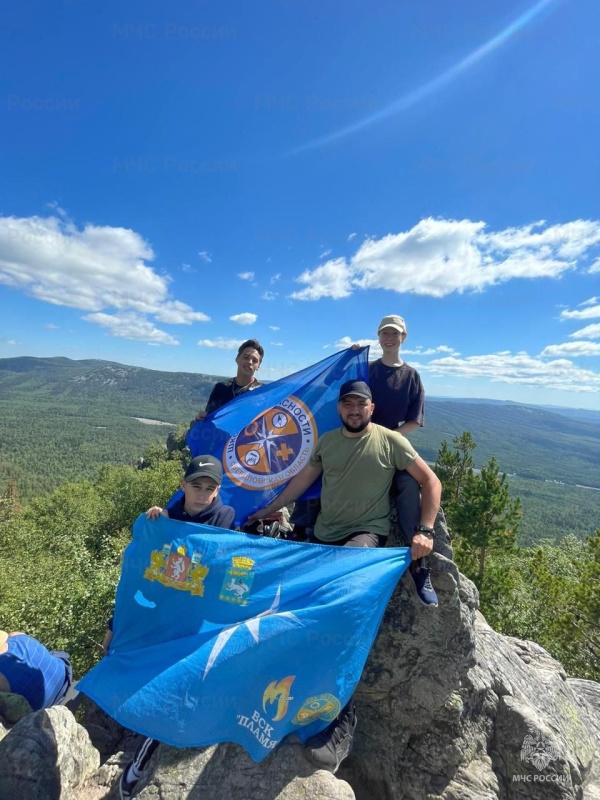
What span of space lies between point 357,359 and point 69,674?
782 cm

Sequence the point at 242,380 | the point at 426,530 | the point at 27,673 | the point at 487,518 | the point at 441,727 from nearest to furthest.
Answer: the point at 426,530 → the point at 27,673 → the point at 441,727 → the point at 242,380 → the point at 487,518

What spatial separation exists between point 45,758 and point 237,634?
10.3 ft

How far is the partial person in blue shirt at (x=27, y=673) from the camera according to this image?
18.8ft

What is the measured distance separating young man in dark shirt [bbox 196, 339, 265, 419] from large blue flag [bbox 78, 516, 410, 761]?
3258mm

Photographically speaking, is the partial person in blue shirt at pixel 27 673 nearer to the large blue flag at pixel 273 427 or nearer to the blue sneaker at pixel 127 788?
the blue sneaker at pixel 127 788

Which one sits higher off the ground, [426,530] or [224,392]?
[224,392]

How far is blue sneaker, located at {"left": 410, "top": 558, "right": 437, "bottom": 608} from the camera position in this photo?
548 cm

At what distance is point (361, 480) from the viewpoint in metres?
5.57

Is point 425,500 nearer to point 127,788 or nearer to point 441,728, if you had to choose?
point 441,728

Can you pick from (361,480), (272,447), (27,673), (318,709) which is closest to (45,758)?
(27,673)

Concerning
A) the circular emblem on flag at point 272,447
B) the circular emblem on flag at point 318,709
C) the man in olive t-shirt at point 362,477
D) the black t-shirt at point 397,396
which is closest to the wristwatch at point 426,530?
the man in olive t-shirt at point 362,477

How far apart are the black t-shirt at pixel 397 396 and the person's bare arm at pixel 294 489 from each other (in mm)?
1762

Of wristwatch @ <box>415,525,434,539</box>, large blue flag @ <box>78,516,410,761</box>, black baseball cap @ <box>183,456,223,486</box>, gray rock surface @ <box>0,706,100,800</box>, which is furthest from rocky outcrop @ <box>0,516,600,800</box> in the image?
black baseball cap @ <box>183,456,223,486</box>

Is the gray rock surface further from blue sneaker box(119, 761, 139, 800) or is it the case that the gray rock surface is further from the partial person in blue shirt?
blue sneaker box(119, 761, 139, 800)
